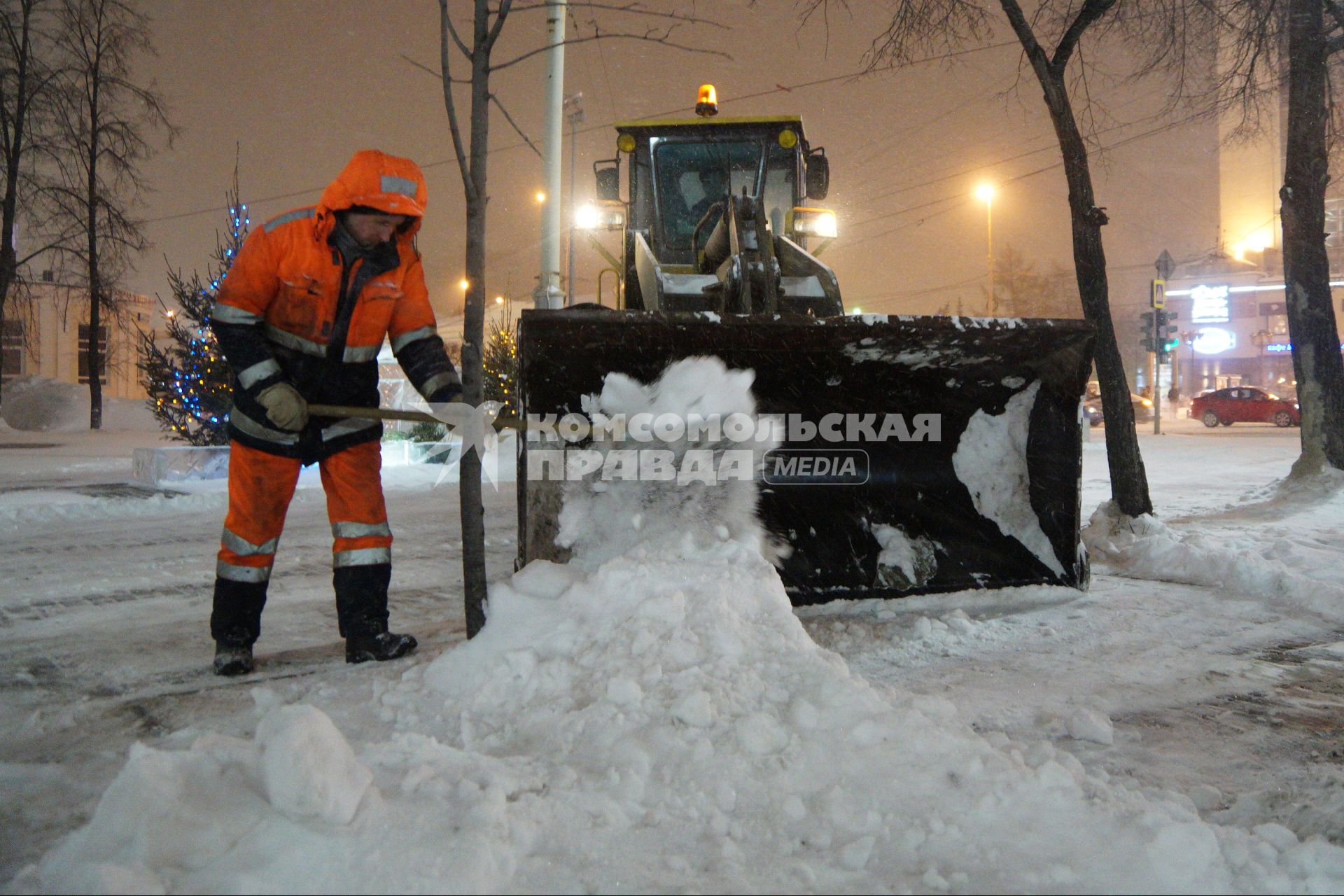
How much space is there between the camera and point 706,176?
6547 mm

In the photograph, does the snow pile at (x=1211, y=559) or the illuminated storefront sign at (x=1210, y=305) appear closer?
the snow pile at (x=1211, y=559)

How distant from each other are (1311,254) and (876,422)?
645 cm

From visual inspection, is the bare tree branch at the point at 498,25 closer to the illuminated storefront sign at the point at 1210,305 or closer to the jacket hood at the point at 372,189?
the jacket hood at the point at 372,189

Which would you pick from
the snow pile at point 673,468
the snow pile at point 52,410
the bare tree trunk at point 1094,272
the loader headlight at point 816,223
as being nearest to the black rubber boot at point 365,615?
the snow pile at point 673,468

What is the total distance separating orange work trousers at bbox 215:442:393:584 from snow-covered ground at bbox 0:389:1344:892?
15.5 inches

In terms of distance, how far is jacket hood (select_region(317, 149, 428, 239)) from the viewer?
2.97 meters

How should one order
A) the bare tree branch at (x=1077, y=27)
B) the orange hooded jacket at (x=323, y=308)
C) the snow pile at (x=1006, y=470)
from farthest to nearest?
the bare tree branch at (x=1077, y=27) < the snow pile at (x=1006, y=470) < the orange hooded jacket at (x=323, y=308)

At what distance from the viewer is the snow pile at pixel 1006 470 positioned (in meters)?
3.98

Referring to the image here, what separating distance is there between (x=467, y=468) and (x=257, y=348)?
2.74ft

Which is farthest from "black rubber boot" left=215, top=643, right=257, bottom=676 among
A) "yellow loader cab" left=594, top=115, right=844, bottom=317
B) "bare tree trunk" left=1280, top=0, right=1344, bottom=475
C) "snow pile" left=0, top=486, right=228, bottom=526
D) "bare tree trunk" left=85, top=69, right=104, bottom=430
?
"bare tree trunk" left=85, top=69, right=104, bottom=430

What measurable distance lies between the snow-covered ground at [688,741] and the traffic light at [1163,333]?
17140 mm

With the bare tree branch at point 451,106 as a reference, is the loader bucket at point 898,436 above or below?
below

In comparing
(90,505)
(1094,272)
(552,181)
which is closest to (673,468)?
(1094,272)

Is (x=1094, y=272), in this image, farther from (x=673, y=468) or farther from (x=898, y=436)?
(x=673, y=468)
